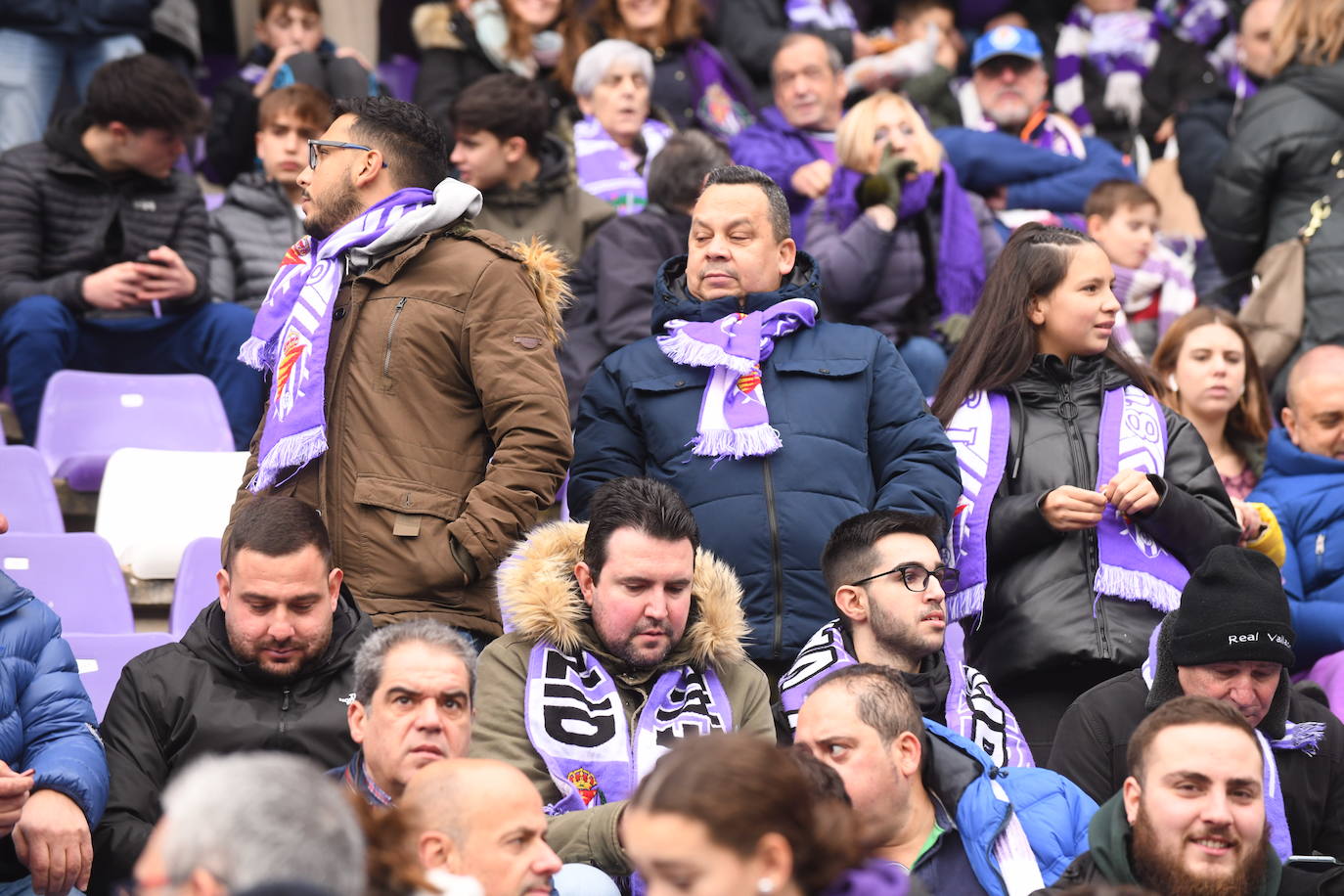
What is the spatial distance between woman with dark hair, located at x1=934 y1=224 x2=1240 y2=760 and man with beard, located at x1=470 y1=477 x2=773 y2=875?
91cm

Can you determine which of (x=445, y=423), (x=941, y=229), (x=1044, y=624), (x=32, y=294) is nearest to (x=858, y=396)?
(x=1044, y=624)

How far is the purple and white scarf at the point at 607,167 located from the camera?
26.4 feet

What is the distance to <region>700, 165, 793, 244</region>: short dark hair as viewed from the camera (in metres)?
5.71

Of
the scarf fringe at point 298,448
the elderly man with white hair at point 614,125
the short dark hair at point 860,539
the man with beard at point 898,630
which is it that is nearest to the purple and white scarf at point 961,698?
the man with beard at point 898,630

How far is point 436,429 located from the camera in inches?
200

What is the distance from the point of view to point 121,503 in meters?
6.27

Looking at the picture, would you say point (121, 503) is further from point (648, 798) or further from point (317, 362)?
point (648, 798)

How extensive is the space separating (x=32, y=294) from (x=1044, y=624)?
3791 millimetres

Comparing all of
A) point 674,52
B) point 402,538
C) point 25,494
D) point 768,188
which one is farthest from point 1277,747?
point 674,52

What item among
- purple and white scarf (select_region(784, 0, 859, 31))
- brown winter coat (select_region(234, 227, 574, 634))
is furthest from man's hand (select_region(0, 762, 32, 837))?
purple and white scarf (select_region(784, 0, 859, 31))

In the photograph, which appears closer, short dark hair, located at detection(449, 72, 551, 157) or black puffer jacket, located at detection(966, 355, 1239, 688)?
black puffer jacket, located at detection(966, 355, 1239, 688)

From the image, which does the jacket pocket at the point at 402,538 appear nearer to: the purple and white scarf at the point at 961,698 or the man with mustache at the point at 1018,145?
the purple and white scarf at the point at 961,698

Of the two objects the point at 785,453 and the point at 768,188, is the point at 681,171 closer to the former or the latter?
the point at 768,188

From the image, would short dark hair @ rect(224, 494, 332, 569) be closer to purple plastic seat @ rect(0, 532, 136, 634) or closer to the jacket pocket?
the jacket pocket
